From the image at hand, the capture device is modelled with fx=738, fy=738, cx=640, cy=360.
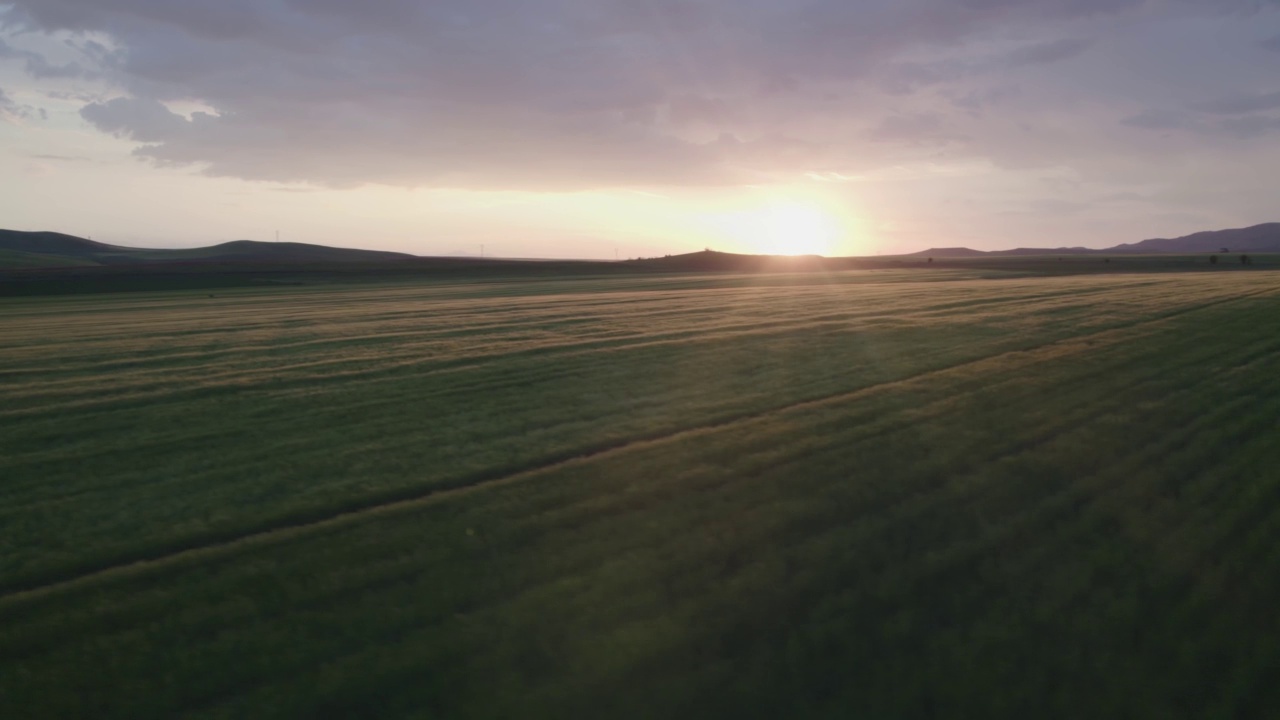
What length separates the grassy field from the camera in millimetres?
5750

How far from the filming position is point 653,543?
812 cm

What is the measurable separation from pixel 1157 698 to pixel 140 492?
11.9 meters

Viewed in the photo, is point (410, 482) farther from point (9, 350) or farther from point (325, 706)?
point (9, 350)

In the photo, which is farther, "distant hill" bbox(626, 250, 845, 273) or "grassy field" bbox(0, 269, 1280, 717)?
"distant hill" bbox(626, 250, 845, 273)

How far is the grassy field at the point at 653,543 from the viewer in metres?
5.75

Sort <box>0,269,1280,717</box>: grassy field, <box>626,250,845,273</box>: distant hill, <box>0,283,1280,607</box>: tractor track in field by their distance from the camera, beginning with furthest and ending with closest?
<box>626,250,845,273</box>: distant hill
<box>0,283,1280,607</box>: tractor track in field
<box>0,269,1280,717</box>: grassy field

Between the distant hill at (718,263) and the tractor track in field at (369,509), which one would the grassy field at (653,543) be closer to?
the tractor track in field at (369,509)

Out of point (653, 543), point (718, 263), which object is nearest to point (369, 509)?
point (653, 543)

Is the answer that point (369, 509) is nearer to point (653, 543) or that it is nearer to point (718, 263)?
point (653, 543)

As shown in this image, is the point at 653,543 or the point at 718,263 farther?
the point at 718,263

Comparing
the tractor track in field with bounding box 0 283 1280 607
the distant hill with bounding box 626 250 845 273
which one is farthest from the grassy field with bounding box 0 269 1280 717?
the distant hill with bounding box 626 250 845 273

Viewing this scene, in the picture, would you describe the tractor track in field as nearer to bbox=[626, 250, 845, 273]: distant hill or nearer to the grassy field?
the grassy field

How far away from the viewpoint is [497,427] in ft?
43.4

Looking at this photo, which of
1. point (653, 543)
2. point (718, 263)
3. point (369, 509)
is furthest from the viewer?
point (718, 263)
